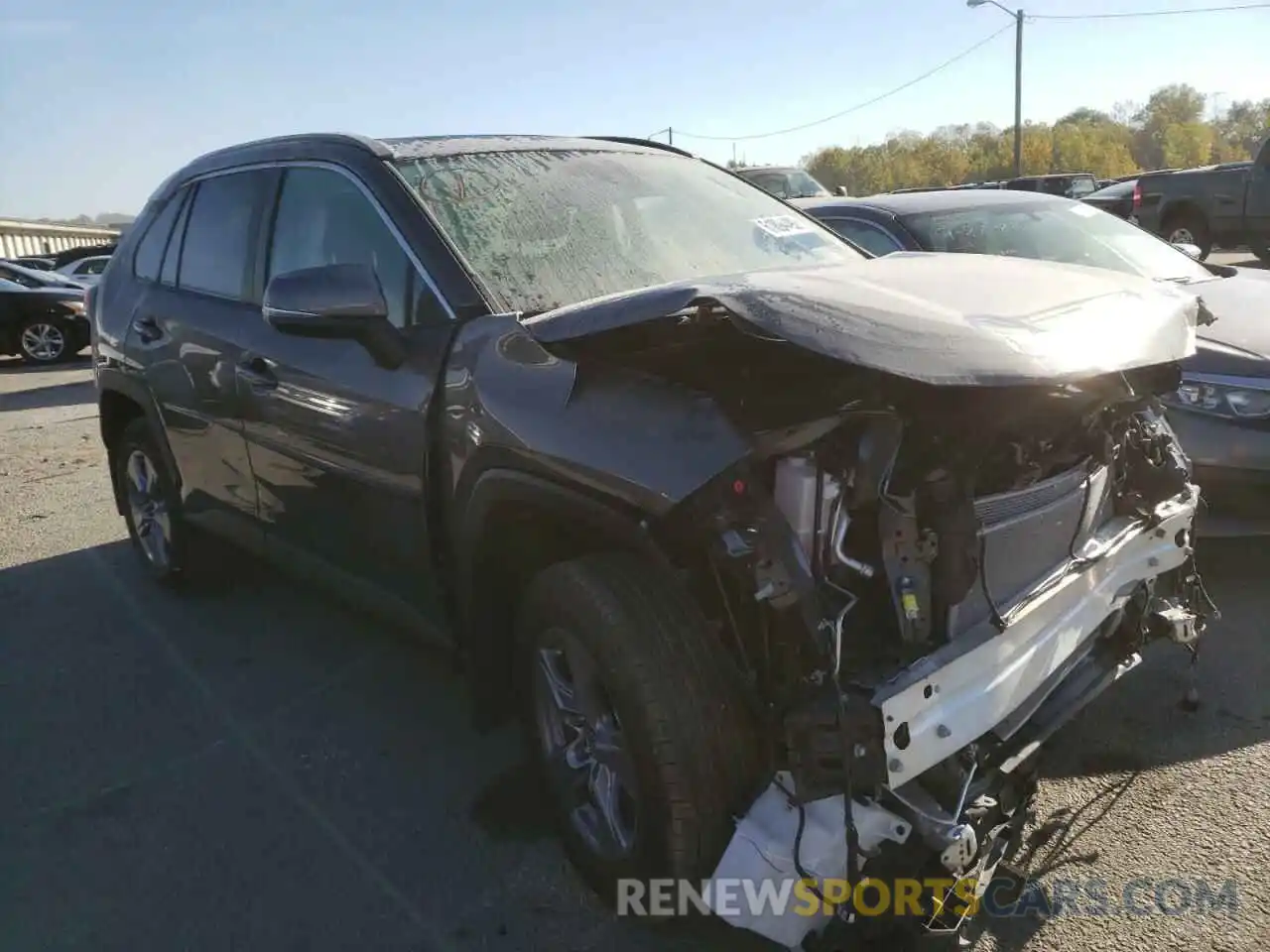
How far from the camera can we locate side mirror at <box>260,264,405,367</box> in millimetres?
2799

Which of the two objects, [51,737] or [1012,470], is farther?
[51,737]

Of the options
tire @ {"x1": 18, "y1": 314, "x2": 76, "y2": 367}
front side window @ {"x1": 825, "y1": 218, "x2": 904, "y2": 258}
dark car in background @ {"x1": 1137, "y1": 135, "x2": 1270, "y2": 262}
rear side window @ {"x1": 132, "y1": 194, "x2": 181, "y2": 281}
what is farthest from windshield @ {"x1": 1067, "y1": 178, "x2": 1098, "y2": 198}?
rear side window @ {"x1": 132, "y1": 194, "x2": 181, "y2": 281}

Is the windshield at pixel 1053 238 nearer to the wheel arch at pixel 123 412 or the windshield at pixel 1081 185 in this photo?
the wheel arch at pixel 123 412

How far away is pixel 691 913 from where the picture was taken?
2371 millimetres

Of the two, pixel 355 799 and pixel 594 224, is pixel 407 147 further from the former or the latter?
pixel 355 799

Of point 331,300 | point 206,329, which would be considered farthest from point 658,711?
point 206,329

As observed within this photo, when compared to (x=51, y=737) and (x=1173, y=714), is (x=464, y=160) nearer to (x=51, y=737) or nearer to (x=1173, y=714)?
(x=51, y=737)

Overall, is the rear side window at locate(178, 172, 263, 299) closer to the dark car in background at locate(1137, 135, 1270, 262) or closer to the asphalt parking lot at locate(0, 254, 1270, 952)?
the asphalt parking lot at locate(0, 254, 1270, 952)

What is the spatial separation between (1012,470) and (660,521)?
874 millimetres

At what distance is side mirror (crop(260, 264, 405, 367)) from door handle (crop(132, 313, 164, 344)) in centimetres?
187

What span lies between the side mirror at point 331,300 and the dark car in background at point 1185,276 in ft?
8.78

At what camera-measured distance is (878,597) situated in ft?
7.25

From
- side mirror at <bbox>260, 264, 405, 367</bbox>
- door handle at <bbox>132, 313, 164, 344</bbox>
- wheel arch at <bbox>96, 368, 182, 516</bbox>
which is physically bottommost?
wheel arch at <bbox>96, 368, 182, 516</bbox>

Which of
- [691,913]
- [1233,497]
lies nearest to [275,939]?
[691,913]
